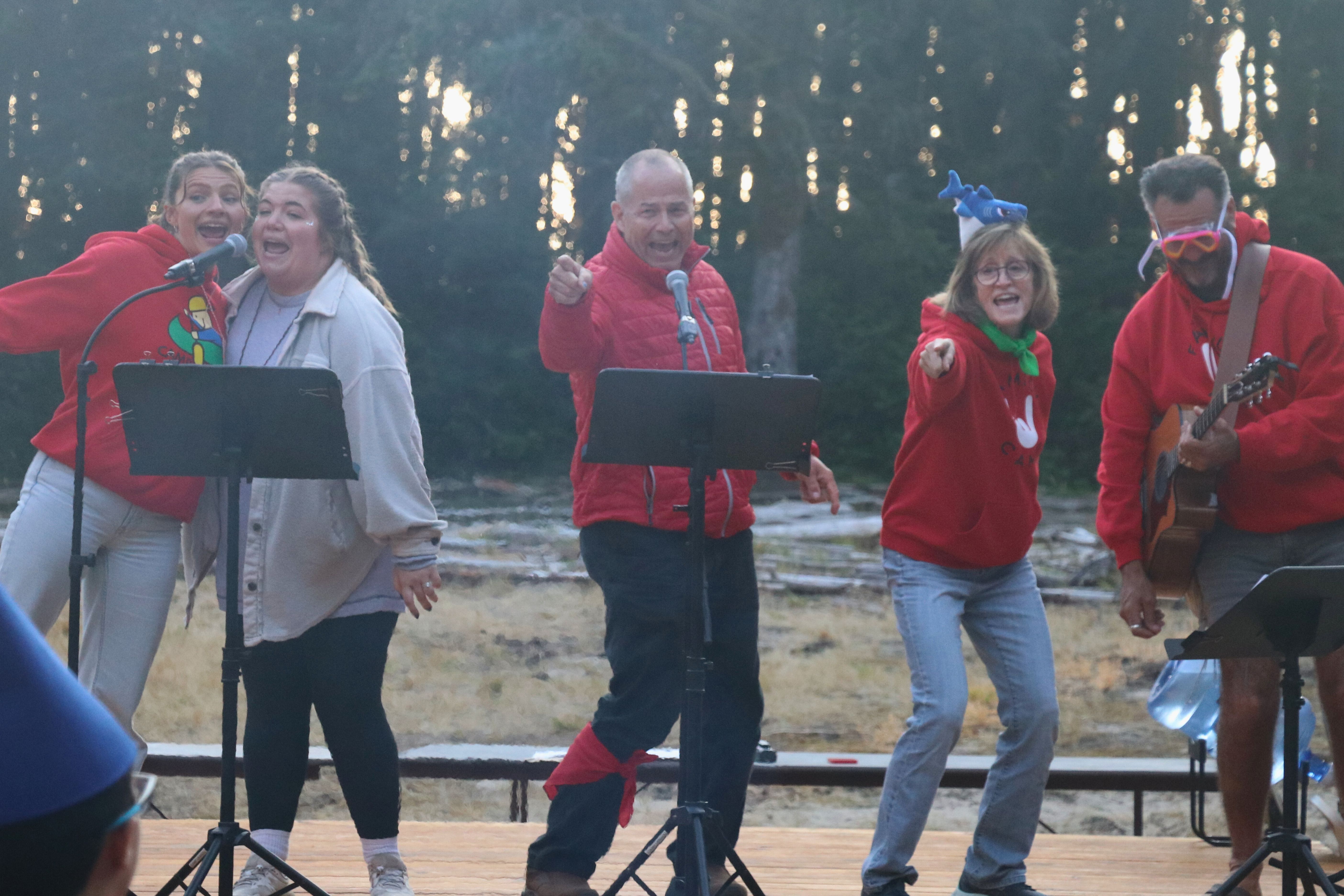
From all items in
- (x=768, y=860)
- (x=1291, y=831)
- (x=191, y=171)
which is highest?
(x=191, y=171)

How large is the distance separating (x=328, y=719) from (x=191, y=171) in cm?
149

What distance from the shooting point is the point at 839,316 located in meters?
19.5

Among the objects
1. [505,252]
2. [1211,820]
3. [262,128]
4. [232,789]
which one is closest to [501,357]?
[505,252]

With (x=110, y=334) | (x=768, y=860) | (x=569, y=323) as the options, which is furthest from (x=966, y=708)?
(x=110, y=334)

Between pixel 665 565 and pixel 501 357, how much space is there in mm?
14790

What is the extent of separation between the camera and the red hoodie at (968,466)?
340cm

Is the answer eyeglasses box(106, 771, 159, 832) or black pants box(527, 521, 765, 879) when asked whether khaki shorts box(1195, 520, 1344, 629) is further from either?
eyeglasses box(106, 771, 159, 832)

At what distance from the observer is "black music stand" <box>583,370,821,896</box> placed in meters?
2.95

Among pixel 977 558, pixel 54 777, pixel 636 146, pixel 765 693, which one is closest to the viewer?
pixel 54 777

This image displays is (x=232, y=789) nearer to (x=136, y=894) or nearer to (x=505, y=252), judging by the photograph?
(x=136, y=894)

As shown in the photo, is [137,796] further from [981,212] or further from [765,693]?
[765,693]

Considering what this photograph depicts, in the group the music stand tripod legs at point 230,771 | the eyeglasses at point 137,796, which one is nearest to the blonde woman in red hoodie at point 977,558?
the music stand tripod legs at point 230,771

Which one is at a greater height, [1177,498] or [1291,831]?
[1177,498]

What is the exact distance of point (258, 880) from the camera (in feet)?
11.2
